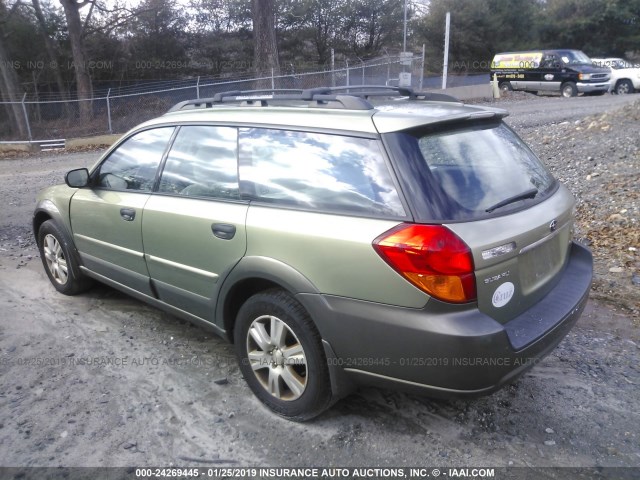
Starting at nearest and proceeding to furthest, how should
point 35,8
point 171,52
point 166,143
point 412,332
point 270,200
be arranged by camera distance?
point 412,332, point 270,200, point 166,143, point 35,8, point 171,52

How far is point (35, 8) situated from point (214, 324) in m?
25.7

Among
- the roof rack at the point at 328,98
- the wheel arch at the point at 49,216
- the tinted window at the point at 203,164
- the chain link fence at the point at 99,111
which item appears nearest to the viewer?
the roof rack at the point at 328,98

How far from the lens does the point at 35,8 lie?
23.3 m

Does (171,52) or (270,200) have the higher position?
(171,52)

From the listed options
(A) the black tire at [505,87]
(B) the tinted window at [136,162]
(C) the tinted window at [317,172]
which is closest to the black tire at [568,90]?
(A) the black tire at [505,87]

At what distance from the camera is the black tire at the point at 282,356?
9.14 feet

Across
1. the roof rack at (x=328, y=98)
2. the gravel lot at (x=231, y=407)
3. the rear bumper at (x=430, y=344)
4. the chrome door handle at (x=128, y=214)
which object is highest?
the roof rack at (x=328, y=98)

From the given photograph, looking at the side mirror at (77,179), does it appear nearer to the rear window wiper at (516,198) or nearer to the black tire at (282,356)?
the black tire at (282,356)

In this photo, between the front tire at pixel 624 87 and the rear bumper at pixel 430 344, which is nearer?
the rear bumper at pixel 430 344

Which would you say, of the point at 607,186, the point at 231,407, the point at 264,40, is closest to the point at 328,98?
the point at 231,407

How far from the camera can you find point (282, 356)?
2959 mm

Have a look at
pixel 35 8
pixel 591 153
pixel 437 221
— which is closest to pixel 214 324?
pixel 437 221

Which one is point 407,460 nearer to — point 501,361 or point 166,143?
point 501,361

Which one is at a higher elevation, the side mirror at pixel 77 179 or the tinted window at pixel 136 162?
the tinted window at pixel 136 162
